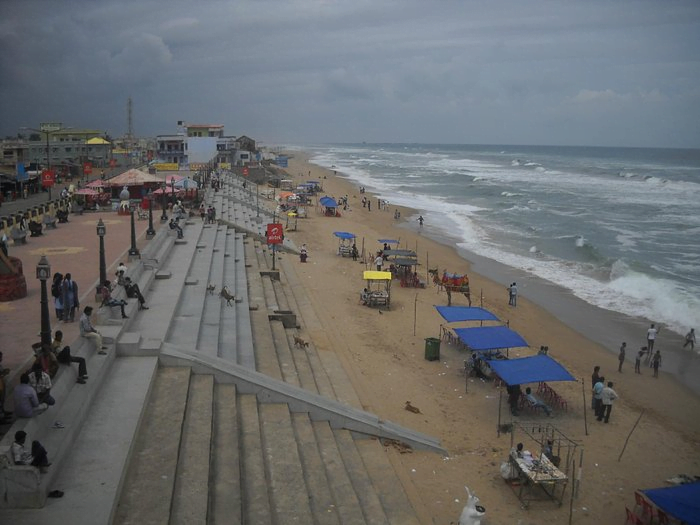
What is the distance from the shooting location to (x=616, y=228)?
4275 centimetres

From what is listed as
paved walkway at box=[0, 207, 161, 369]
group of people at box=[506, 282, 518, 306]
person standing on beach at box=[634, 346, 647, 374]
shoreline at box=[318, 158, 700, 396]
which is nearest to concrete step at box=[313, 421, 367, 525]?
paved walkway at box=[0, 207, 161, 369]

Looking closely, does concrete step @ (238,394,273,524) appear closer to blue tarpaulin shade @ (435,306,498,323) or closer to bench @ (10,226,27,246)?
blue tarpaulin shade @ (435,306,498,323)

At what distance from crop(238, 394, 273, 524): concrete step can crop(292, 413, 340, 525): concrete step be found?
69cm

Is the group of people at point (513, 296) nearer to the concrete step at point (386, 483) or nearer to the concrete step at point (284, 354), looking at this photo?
the concrete step at point (284, 354)

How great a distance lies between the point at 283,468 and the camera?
28.4ft

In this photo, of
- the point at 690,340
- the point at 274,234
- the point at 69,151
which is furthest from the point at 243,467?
the point at 69,151

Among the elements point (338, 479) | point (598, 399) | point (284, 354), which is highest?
point (284, 354)

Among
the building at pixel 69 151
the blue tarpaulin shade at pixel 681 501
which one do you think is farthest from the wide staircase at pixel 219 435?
the building at pixel 69 151

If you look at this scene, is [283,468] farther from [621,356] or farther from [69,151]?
Result: [69,151]

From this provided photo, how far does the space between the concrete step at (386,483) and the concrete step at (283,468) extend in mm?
1419

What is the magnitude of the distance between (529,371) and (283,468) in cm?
697

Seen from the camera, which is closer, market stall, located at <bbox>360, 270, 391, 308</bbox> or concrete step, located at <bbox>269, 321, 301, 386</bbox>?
concrete step, located at <bbox>269, 321, 301, 386</bbox>

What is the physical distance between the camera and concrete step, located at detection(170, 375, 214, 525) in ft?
22.3

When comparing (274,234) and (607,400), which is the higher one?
(274,234)
